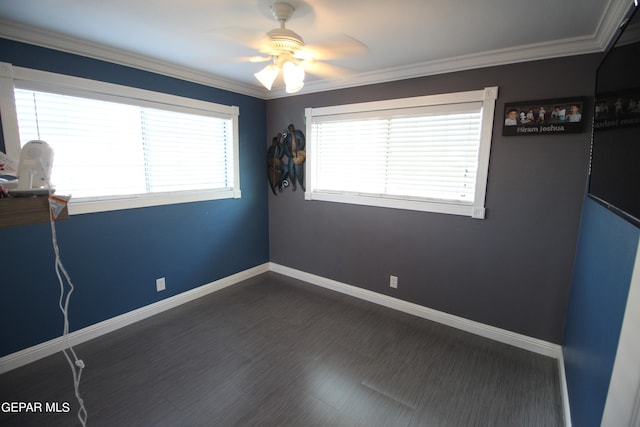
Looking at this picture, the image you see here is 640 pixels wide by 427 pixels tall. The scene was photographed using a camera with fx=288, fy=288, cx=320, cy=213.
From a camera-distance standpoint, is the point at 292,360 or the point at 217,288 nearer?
the point at 292,360

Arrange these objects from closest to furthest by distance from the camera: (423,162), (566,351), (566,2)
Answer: (566,2) < (566,351) < (423,162)

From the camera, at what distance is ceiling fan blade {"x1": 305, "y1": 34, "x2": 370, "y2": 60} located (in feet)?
7.00

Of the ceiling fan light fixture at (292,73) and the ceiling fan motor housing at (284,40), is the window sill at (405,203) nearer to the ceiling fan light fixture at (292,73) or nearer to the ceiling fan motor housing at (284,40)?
the ceiling fan light fixture at (292,73)

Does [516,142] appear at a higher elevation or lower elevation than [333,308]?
higher

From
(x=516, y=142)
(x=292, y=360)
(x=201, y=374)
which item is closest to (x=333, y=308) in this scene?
(x=292, y=360)

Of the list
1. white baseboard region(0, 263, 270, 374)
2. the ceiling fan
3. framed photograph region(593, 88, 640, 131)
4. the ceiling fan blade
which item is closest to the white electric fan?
white baseboard region(0, 263, 270, 374)

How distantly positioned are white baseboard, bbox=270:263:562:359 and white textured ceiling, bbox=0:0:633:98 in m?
2.27

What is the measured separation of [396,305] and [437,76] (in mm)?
2320

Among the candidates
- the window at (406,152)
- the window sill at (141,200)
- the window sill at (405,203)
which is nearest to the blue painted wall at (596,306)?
the window sill at (405,203)

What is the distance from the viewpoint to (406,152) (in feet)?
9.58

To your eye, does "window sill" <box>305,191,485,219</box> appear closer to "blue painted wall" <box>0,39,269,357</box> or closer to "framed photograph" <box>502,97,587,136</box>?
"framed photograph" <box>502,97,587,136</box>

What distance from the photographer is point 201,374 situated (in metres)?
2.15

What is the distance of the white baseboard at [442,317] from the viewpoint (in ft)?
7.94

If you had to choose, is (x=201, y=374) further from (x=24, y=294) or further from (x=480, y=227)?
(x=480, y=227)
